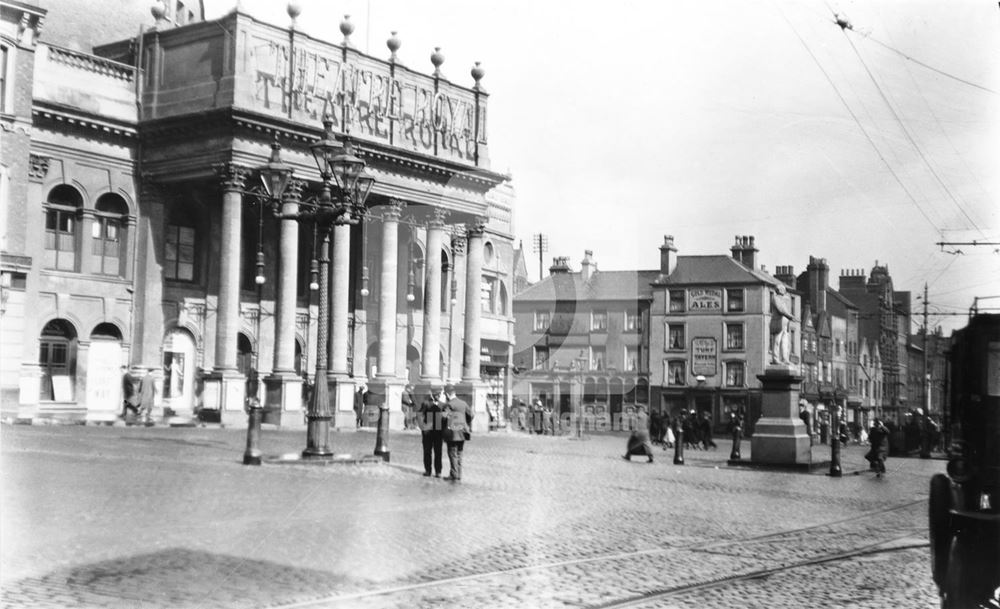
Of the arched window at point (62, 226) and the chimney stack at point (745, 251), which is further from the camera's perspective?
the chimney stack at point (745, 251)

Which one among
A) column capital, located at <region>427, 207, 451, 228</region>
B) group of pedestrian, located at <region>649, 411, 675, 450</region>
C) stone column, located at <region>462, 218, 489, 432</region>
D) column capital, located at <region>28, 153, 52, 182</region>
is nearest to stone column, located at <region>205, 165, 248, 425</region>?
column capital, located at <region>28, 153, 52, 182</region>

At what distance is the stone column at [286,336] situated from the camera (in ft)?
119

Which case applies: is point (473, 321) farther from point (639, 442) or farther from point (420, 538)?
point (420, 538)

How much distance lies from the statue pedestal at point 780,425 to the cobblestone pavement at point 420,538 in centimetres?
480

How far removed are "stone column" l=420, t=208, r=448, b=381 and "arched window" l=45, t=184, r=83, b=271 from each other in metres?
13.7

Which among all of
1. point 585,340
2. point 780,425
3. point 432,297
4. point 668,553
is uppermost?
point 432,297

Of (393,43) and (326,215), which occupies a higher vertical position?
(393,43)

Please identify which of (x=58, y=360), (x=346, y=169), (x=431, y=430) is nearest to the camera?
(x=431, y=430)

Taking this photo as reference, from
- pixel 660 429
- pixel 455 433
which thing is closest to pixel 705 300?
pixel 660 429

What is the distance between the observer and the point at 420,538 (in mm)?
11430

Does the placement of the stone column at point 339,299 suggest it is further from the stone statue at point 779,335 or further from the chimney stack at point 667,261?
the chimney stack at point 667,261

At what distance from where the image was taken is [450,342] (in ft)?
150

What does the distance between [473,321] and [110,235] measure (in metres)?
15.1

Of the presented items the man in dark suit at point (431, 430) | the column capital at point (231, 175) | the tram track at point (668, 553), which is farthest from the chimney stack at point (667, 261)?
the tram track at point (668, 553)
